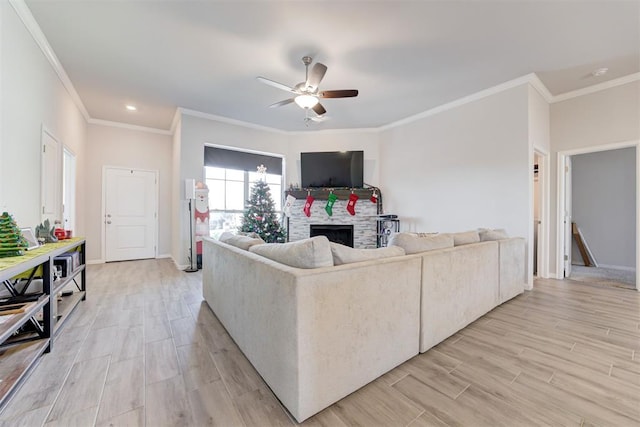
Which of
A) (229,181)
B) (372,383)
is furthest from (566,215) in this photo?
(229,181)

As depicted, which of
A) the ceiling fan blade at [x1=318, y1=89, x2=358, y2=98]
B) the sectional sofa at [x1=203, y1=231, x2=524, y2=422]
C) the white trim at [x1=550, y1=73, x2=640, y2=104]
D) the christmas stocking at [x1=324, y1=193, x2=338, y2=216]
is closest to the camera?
the sectional sofa at [x1=203, y1=231, x2=524, y2=422]

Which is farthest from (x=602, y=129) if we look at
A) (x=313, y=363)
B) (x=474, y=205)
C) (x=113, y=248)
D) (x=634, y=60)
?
(x=113, y=248)

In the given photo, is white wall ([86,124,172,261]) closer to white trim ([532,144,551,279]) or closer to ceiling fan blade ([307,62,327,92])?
ceiling fan blade ([307,62,327,92])

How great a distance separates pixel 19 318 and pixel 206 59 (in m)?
2.98

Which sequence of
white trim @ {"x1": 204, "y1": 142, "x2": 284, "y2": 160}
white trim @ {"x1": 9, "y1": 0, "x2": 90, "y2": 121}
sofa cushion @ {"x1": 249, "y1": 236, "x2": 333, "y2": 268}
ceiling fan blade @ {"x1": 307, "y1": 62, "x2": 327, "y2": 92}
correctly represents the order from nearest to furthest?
sofa cushion @ {"x1": 249, "y1": 236, "x2": 333, "y2": 268} → white trim @ {"x1": 9, "y1": 0, "x2": 90, "y2": 121} → ceiling fan blade @ {"x1": 307, "y1": 62, "x2": 327, "y2": 92} → white trim @ {"x1": 204, "y1": 142, "x2": 284, "y2": 160}

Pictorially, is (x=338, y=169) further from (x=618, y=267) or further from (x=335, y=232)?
(x=618, y=267)

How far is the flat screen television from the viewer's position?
569cm

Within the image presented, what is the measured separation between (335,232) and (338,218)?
0.33m

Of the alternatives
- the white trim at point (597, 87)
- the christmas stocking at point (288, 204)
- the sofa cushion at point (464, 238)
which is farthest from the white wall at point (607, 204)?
the christmas stocking at point (288, 204)

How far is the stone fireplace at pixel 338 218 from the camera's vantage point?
18.6ft

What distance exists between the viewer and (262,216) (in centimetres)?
530

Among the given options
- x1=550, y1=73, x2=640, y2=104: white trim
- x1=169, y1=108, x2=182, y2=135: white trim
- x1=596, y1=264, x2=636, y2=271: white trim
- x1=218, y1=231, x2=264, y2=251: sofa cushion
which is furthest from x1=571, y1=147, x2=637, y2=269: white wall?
x1=169, y1=108, x2=182, y2=135: white trim

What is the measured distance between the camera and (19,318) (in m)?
1.57

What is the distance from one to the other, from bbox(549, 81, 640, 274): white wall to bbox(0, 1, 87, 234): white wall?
660 centimetres
